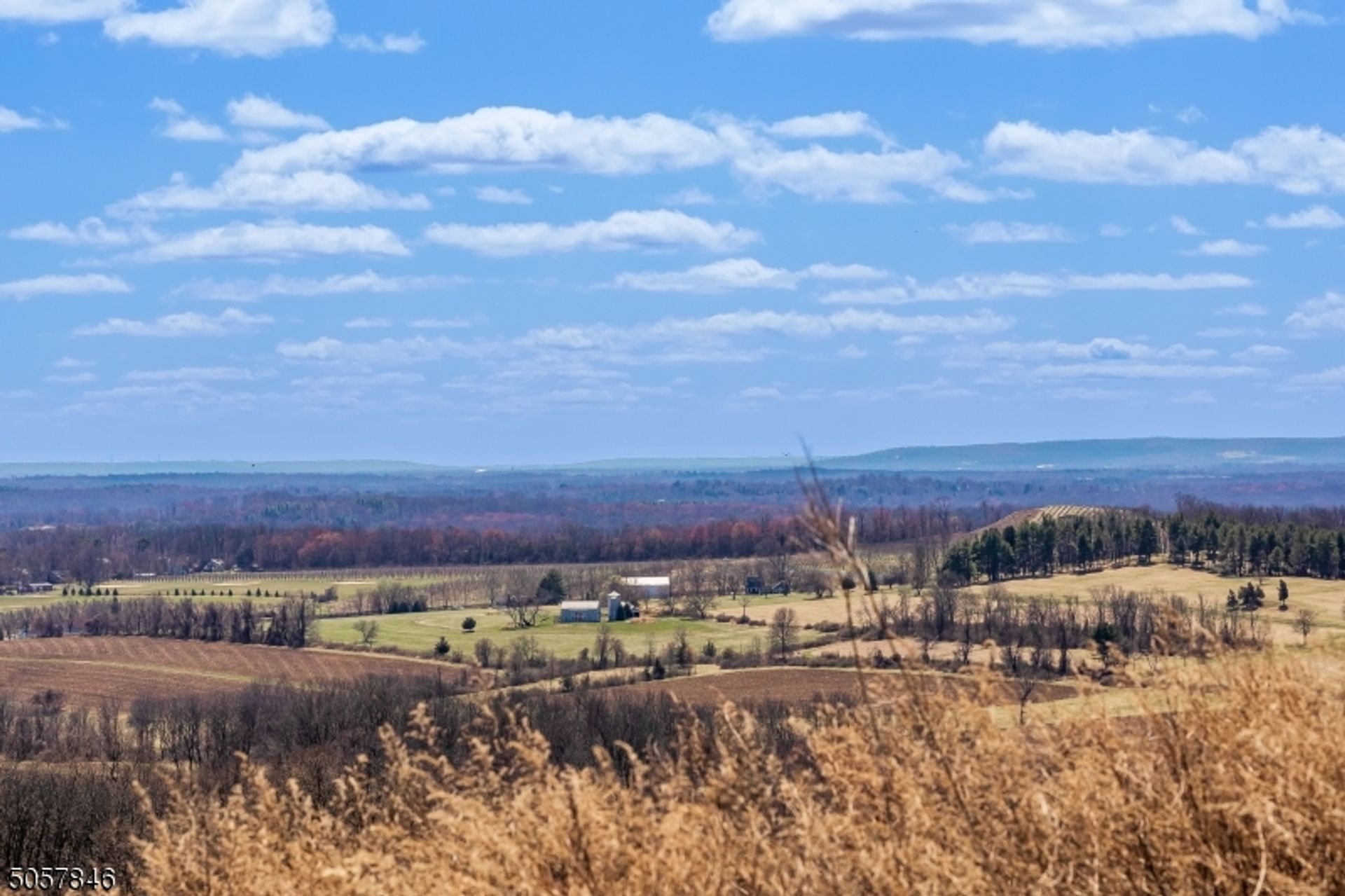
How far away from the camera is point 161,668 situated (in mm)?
98125

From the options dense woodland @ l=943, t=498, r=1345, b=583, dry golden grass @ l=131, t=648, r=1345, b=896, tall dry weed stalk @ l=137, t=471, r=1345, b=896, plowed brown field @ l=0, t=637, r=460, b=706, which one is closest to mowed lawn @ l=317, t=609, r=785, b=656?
plowed brown field @ l=0, t=637, r=460, b=706

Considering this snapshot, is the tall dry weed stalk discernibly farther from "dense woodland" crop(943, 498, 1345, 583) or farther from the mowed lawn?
"dense woodland" crop(943, 498, 1345, 583)

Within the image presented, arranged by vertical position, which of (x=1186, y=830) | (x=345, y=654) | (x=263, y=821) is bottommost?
(x=345, y=654)

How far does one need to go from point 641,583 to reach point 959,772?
13767 cm

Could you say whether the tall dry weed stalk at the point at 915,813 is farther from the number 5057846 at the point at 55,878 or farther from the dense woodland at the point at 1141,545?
the dense woodland at the point at 1141,545

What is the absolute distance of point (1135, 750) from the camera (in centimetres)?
729

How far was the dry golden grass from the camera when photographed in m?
6.40

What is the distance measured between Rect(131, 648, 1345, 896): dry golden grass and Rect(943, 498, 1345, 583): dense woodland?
355 feet

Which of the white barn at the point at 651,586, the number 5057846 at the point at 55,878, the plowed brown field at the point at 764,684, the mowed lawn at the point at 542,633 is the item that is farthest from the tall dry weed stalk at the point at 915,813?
the white barn at the point at 651,586

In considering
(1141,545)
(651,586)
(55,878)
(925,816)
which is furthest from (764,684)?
(651,586)

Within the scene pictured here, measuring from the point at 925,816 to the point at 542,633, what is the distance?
338ft

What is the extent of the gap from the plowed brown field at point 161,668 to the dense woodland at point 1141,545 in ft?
156

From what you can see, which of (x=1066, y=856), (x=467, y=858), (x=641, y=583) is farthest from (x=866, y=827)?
(x=641, y=583)

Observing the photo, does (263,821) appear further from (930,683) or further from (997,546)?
(997,546)
